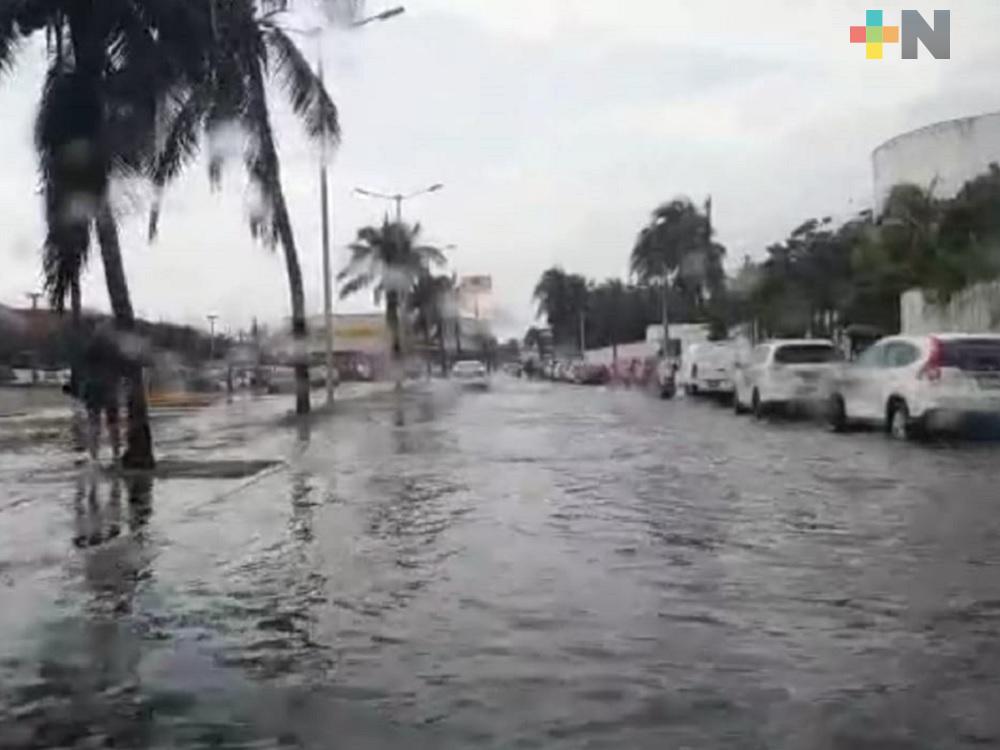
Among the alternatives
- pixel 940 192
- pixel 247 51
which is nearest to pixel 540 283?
pixel 940 192

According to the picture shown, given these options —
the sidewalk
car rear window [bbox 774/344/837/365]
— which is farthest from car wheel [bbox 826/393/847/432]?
the sidewalk

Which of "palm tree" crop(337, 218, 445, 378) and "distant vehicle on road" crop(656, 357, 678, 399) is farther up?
"palm tree" crop(337, 218, 445, 378)

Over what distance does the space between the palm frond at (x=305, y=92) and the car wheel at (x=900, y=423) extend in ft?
40.8

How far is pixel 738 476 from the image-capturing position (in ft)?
56.6

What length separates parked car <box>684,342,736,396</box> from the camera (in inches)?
1721

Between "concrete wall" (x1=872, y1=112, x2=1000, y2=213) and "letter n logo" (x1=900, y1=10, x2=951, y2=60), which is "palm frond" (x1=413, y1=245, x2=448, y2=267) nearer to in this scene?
"concrete wall" (x1=872, y1=112, x2=1000, y2=213)

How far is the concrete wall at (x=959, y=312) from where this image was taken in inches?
1572

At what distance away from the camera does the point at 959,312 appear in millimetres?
42531

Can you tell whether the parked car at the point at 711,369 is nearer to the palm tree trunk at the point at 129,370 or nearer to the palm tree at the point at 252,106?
the palm tree at the point at 252,106

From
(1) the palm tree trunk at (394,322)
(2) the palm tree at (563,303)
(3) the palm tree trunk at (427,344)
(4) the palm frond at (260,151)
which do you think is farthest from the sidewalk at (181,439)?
(2) the palm tree at (563,303)

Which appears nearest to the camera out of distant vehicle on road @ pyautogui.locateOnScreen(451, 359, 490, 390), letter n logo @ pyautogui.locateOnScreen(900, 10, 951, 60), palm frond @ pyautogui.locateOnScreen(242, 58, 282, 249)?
letter n logo @ pyautogui.locateOnScreen(900, 10, 951, 60)

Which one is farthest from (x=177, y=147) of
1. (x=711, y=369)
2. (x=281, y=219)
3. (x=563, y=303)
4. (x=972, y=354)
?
(x=563, y=303)

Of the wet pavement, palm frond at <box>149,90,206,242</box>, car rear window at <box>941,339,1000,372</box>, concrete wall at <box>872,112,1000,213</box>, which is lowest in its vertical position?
the wet pavement

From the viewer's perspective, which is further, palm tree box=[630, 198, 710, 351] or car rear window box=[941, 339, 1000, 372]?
palm tree box=[630, 198, 710, 351]
